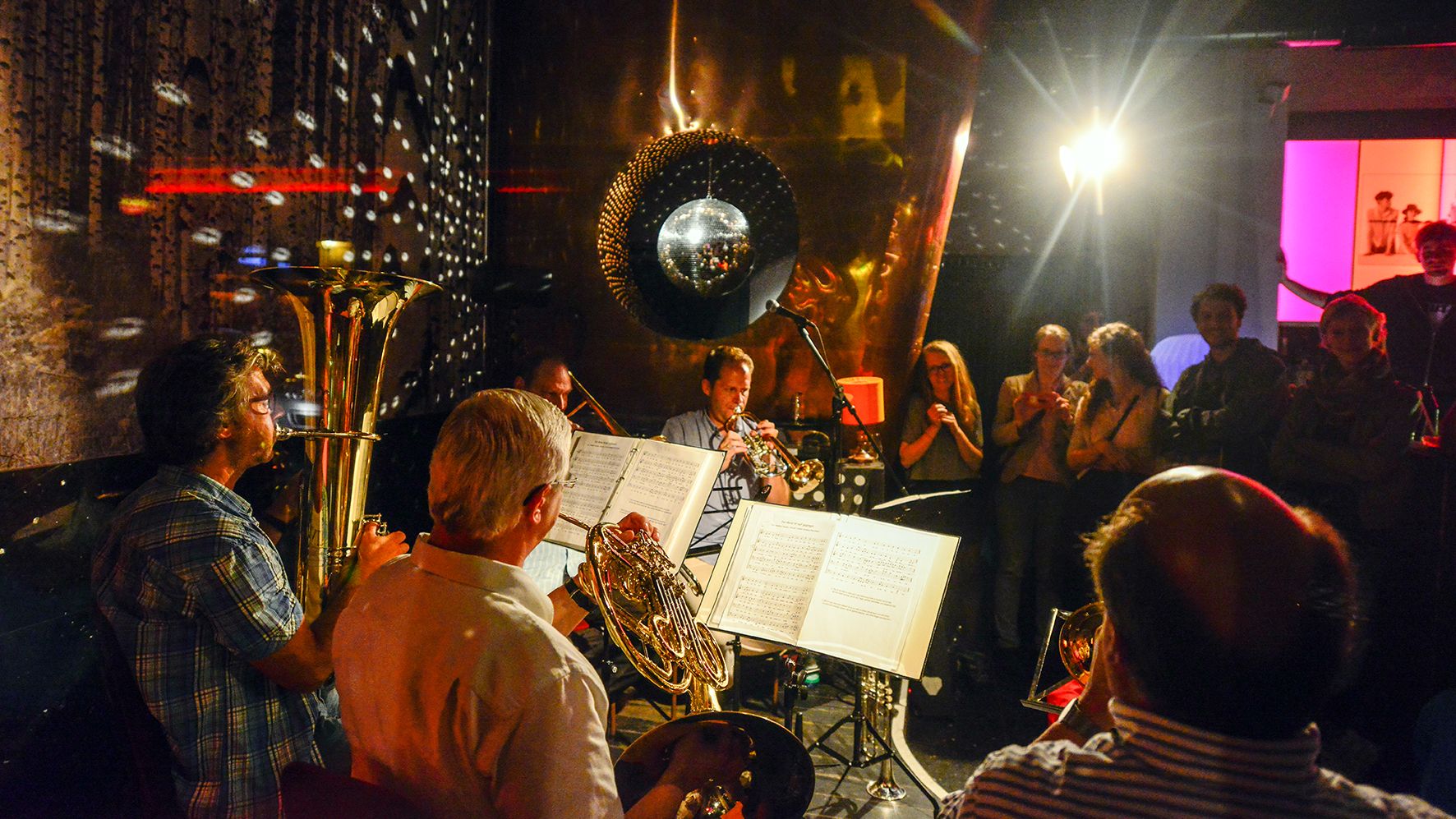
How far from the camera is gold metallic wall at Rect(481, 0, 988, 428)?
484cm

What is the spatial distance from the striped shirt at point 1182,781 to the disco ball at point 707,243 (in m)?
3.99

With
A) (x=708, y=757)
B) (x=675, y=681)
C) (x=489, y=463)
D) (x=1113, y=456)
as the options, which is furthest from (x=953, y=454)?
(x=489, y=463)

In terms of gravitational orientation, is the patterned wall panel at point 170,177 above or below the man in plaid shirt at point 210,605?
above

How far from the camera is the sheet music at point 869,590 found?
2443mm

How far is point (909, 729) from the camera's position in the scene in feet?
12.7

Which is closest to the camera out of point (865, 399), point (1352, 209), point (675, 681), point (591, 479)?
point (675, 681)

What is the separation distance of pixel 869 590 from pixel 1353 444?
265cm

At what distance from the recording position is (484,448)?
4.59ft

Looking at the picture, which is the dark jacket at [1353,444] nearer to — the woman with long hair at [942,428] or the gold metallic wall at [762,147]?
the woman with long hair at [942,428]

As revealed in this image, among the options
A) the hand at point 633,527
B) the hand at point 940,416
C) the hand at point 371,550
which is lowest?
the hand at point 371,550

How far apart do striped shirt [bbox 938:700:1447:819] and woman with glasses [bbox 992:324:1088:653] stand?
3488 mm

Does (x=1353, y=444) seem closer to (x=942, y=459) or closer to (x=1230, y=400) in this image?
(x=1230, y=400)

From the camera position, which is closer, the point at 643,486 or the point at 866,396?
the point at 643,486

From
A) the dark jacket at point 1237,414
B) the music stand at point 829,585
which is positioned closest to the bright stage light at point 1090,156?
the dark jacket at point 1237,414
